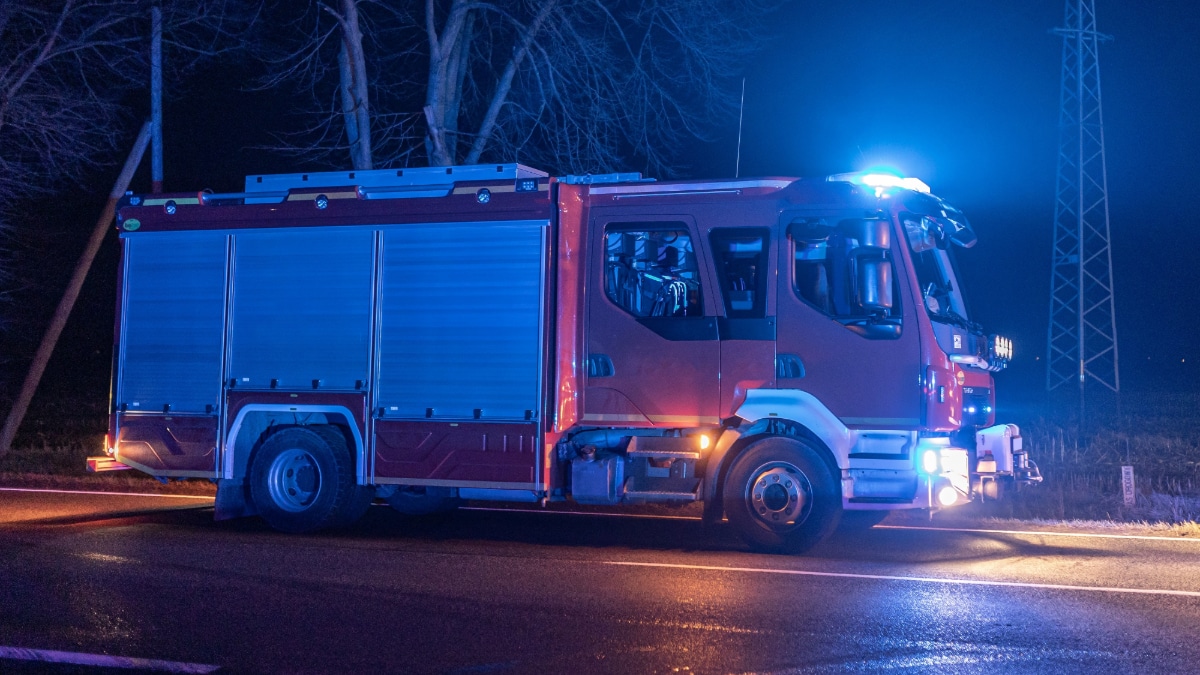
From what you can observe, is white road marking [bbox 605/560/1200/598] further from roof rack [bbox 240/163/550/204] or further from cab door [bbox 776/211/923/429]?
roof rack [bbox 240/163/550/204]

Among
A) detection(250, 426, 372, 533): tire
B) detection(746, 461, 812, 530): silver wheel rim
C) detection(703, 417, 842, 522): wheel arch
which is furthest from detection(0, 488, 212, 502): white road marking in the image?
detection(746, 461, 812, 530): silver wheel rim

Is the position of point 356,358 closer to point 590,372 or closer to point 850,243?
point 590,372

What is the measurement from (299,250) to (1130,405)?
2589cm

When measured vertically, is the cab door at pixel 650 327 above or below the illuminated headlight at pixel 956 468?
above

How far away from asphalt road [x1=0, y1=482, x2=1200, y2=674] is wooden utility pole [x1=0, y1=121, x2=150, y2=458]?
1010 cm

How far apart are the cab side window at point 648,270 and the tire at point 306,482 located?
10.0 ft

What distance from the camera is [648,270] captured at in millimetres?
10695

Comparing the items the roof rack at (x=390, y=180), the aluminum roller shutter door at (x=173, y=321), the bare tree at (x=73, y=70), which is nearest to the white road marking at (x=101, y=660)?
the aluminum roller shutter door at (x=173, y=321)

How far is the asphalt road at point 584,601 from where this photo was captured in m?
6.29

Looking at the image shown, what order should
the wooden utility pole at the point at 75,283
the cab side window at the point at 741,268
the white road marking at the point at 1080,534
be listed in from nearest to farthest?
the cab side window at the point at 741,268
the white road marking at the point at 1080,534
the wooden utility pole at the point at 75,283

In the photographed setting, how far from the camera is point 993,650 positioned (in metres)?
6.42

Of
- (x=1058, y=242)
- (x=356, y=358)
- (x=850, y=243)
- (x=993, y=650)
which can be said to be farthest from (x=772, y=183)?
(x=1058, y=242)

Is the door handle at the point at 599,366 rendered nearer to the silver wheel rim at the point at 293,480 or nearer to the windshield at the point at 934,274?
the windshield at the point at 934,274

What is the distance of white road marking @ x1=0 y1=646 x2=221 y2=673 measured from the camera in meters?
6.07
